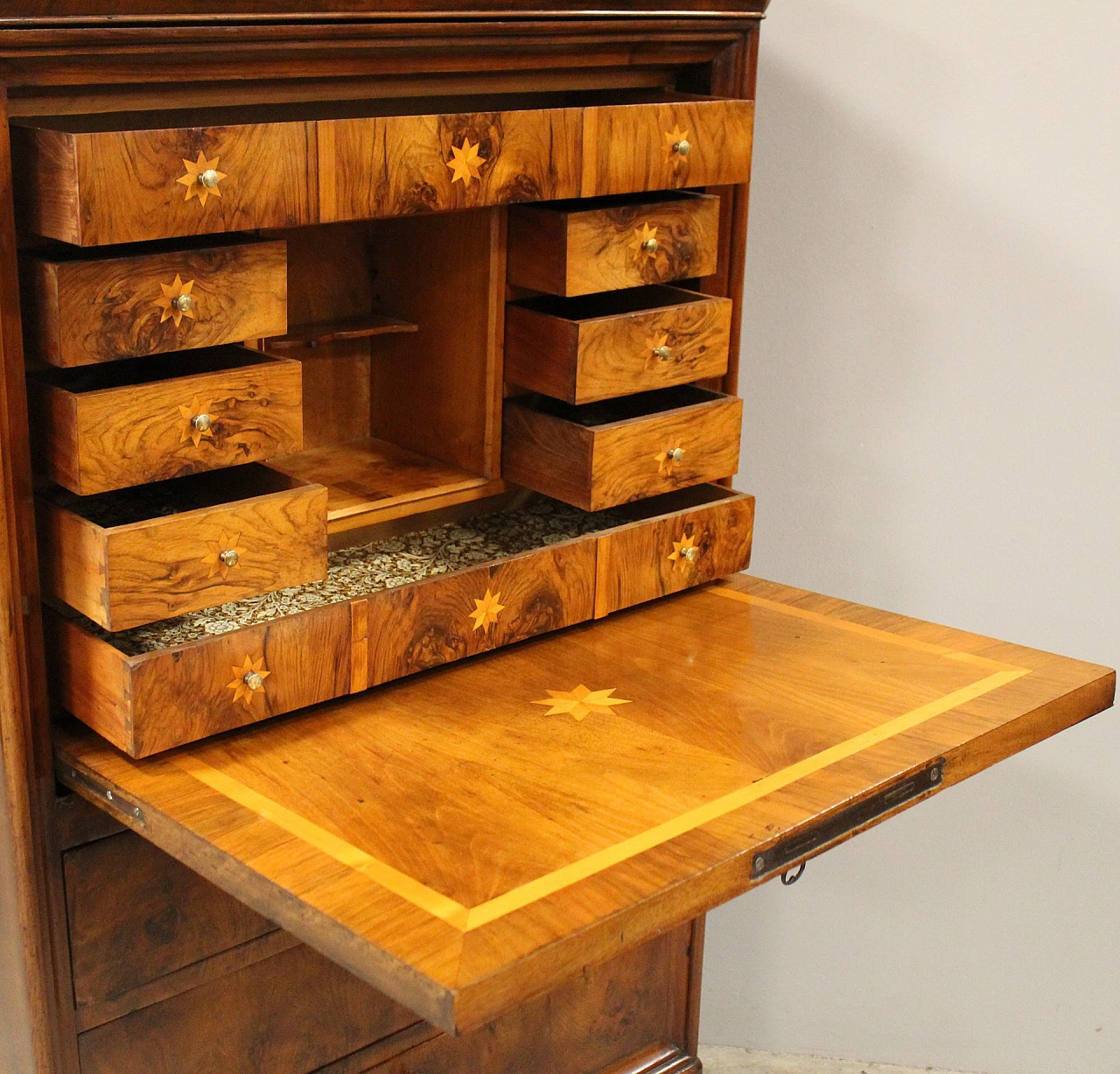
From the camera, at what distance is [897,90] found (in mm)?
2490

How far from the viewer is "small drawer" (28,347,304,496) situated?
147 cm

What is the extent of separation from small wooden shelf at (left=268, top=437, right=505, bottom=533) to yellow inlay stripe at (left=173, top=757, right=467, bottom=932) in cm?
36

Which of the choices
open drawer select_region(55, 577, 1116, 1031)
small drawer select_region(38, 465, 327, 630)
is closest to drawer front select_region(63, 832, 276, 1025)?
open drawer select_region(55, 577, 1116, 1031)

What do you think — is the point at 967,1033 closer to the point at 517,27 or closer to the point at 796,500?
the point at 796,500

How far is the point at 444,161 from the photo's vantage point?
1641 mm

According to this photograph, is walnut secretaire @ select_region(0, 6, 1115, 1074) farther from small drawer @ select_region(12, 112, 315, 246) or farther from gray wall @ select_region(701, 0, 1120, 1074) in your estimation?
gray wall @ select_region(701, 0, 1120, 1074)

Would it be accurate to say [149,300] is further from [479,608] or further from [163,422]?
[479,608]

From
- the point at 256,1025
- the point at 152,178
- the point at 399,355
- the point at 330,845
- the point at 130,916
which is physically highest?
the point at 152,178

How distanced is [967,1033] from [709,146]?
1.81 m

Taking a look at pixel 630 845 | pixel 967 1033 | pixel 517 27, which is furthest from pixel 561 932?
pixel 967 1033

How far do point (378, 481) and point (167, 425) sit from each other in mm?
450

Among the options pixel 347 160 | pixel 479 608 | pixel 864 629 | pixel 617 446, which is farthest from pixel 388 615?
pixel 864 629

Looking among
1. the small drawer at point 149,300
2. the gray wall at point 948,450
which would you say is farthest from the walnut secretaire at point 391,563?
the gray wall at point 948,450

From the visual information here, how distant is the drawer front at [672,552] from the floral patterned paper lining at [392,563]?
0.31 ft
